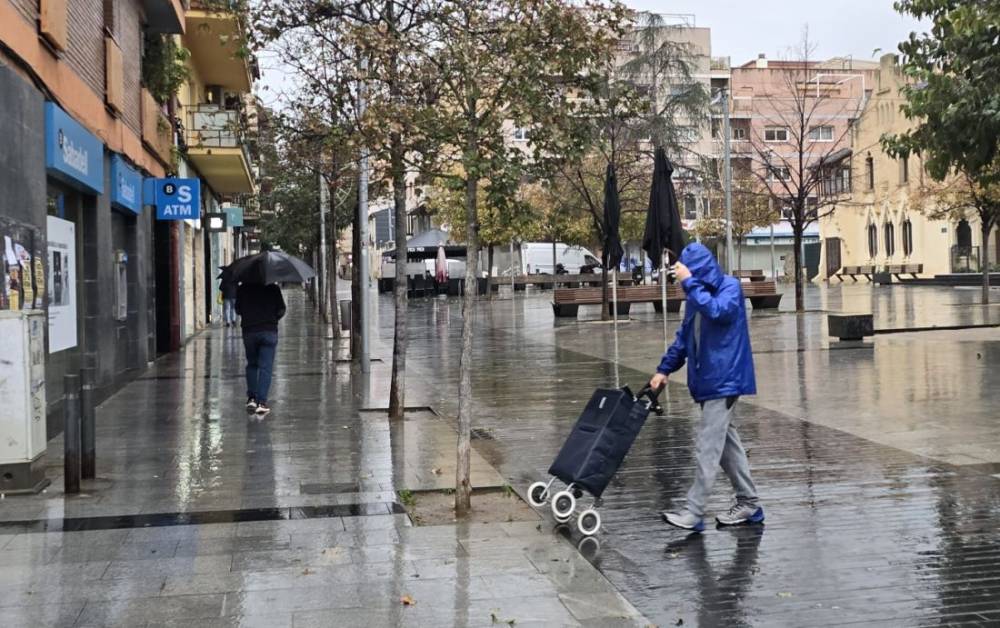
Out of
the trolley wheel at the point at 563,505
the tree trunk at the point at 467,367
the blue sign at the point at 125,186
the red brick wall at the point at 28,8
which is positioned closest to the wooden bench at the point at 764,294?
the blue sign at the point at 125,186

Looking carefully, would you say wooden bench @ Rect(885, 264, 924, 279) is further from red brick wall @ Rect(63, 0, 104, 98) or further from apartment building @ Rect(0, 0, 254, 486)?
red brick wall @ Rect(63, 0, 104, 98)

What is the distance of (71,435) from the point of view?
25.4 feet

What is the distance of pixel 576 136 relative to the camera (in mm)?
7617

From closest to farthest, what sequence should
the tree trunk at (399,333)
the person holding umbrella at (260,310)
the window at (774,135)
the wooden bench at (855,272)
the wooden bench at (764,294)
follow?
the tree trunk at (399,333) → the person holding umbrella at (260,310) → the wooden bench at (764,294) → the wooden bench at (855,272) → the window at (774,135)

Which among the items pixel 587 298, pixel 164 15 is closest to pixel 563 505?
pixel 164 15

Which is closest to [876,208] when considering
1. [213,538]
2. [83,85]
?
[83,85]

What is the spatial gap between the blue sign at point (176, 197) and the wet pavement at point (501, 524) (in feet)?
20.2

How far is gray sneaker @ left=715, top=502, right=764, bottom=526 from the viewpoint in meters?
6.54

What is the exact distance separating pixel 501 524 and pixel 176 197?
1421 cm

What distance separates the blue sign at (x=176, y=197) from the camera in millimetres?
19188

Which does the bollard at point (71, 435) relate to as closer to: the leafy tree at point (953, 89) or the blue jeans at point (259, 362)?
the blue jeans at point (259, 362)

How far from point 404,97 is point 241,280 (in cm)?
403

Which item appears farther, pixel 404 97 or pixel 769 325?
pixel 769 325

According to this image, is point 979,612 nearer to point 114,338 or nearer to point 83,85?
point 83,85
